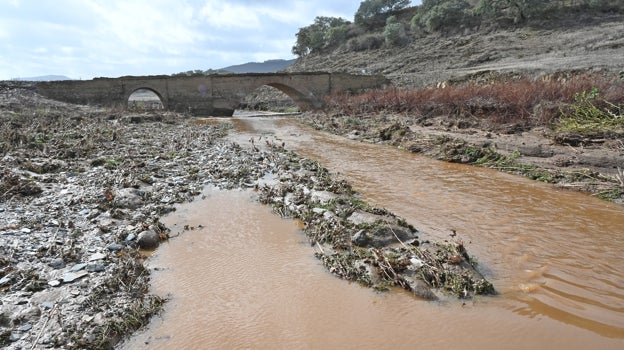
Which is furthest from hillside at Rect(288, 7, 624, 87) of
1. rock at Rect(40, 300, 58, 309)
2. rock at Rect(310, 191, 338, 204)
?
rock at Rect(40, 300, 58, 309)

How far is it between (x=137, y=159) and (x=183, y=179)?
281 centimetres

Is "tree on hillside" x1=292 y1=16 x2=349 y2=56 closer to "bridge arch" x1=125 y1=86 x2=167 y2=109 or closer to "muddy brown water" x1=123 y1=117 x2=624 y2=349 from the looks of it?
"bridge arch" x1=125 y1=86 x2=167 y2=109

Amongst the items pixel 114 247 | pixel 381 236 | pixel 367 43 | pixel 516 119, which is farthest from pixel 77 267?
pixel 367 43

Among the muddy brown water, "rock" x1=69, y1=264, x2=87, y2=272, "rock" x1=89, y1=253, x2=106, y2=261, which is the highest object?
"rock" x1=89, y1=253, x2=106, y2=261

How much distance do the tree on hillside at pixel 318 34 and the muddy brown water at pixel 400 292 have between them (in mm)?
73792

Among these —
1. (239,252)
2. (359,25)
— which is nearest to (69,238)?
(239,252)

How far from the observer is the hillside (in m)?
27.4

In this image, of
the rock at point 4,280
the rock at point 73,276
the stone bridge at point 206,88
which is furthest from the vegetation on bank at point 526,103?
the stone bridge at point 206,88

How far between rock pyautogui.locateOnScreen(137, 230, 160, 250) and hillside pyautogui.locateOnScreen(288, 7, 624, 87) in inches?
988

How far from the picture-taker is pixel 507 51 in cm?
3762

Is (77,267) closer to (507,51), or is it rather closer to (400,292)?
(400,292)

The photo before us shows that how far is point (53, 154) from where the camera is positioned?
38.7ft

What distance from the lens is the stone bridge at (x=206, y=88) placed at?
3378 cm

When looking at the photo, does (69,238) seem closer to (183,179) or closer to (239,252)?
(239,252)
